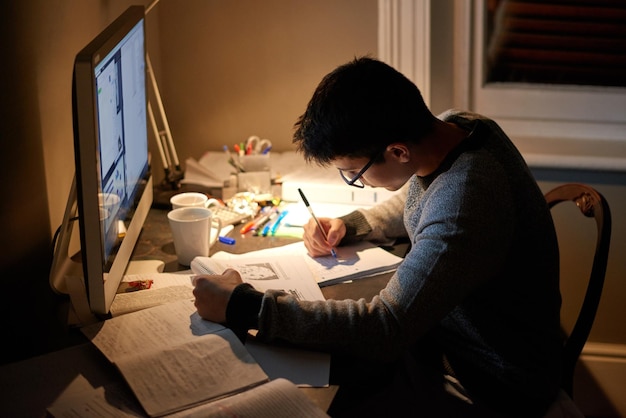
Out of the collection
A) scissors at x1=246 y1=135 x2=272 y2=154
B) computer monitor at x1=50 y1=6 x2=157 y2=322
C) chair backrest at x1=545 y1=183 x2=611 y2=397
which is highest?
computer monitor at x1=50 y1=6 x2=157 y2=322

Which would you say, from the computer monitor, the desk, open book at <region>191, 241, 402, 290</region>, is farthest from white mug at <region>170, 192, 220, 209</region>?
the desk

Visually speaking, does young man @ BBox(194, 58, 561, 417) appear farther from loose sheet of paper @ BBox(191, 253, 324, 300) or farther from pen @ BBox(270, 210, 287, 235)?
pen @ BBox(270, 210, 287, 235)

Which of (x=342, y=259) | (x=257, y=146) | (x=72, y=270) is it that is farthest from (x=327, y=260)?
(x=257, y=146)

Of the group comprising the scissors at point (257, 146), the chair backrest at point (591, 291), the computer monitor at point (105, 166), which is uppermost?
the computer monitor at point (105, 166)

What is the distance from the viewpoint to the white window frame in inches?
89.0

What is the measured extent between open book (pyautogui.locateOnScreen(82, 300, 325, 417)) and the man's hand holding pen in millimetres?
401

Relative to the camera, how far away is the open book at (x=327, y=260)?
5.10 ft

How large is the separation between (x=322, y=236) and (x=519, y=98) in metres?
1.02

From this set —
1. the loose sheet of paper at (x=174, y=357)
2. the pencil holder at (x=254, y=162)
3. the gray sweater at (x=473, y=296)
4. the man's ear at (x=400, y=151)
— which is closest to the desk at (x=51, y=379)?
the loose sheet of paper at (x=174, y=357)

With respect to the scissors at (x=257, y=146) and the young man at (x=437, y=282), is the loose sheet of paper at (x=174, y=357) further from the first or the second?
the scissors at (x=257, y=146)

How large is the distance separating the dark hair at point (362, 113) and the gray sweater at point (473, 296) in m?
0.12

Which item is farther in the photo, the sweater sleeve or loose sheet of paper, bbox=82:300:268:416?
the sweater sleeve

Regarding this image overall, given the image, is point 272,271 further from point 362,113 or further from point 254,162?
point 254,162

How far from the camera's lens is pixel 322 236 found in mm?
1690
